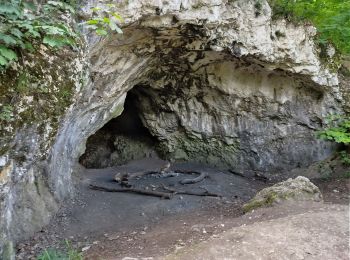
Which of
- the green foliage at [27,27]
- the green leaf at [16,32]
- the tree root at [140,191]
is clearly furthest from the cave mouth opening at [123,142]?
the green leaf at [16,32]

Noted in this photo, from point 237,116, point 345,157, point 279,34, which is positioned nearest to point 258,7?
point 279,34

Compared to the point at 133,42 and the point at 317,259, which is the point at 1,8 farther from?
the point at 317,259

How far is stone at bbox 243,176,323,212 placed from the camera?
6.04 metres

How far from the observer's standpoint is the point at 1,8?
12.1 feet

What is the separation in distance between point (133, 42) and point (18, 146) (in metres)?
3.63

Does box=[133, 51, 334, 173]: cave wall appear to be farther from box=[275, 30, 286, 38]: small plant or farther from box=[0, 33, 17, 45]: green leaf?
box=[0, 33, 17, 45]: green leaf

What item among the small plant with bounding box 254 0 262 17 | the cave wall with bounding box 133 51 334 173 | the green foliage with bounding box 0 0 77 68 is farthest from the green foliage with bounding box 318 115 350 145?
the green foliage with bounding box 0 0 77 68

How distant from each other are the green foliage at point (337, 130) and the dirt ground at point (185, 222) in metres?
1.03

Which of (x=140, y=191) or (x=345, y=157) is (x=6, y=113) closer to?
(x=140, y=191)

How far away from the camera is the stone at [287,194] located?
604 cm

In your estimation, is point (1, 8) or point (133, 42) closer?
point (1, 8)

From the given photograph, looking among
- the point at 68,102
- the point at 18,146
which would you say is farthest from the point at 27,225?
the point at 68,102

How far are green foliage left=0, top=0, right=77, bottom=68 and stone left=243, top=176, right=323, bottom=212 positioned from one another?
13.4 feet

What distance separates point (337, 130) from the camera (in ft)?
30.2
